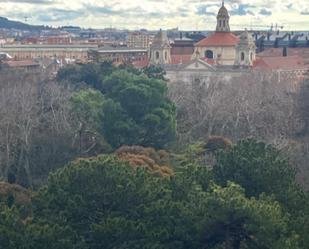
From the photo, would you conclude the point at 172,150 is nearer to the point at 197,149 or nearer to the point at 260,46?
the point at 197,149

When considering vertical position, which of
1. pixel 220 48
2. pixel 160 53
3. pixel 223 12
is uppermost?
pixel 223 12

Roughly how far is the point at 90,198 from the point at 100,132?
16437 mm

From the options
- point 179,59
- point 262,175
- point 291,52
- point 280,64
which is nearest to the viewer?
point 262,175

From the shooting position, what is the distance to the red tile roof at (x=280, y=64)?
6631 cm

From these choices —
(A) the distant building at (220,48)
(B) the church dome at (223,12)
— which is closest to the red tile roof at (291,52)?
(A) the distant building at (220,48)

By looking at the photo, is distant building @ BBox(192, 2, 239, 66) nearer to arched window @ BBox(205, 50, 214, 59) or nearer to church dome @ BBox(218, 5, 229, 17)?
arched window @ BBox(205, 50, 214, 59)

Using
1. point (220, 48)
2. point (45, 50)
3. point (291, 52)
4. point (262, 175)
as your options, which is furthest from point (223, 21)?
point (262, 175)

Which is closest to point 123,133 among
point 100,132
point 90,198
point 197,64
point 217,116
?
→ point 100,132

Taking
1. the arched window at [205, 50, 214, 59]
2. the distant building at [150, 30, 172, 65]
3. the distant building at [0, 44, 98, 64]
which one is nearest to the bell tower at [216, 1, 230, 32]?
the arched window at [205, 50, 214, 59]

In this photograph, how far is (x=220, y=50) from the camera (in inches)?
3007

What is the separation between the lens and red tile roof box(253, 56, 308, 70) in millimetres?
66312

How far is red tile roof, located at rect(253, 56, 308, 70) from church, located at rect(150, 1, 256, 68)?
1471 millimetres

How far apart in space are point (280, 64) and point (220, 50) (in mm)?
9757

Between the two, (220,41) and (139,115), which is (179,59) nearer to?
(220,41)
